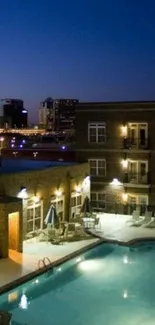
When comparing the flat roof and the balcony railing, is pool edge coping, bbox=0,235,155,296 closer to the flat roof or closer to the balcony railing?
the flat roof

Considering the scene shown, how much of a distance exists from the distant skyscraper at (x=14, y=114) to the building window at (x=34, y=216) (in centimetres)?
13065

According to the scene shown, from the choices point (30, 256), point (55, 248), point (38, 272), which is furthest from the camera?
point (55, 248)

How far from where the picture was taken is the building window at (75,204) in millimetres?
23166

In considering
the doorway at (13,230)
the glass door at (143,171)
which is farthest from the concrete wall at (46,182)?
the glass door at (143,171)

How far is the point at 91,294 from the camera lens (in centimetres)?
1379

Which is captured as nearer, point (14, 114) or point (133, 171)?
point (133, 171)

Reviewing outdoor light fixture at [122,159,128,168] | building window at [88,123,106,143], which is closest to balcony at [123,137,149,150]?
outdoor light fixture at [122,159,128,168]

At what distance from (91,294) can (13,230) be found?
15.2ft

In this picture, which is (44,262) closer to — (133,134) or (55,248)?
(55,248)

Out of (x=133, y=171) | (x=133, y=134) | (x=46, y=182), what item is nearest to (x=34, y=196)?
(x=46, y=182)

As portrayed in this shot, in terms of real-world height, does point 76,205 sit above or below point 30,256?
above

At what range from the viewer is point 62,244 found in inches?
723

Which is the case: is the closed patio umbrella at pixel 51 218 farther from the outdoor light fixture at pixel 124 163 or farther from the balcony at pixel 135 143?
the balcony at pixel 135 143

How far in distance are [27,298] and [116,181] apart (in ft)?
51.5
